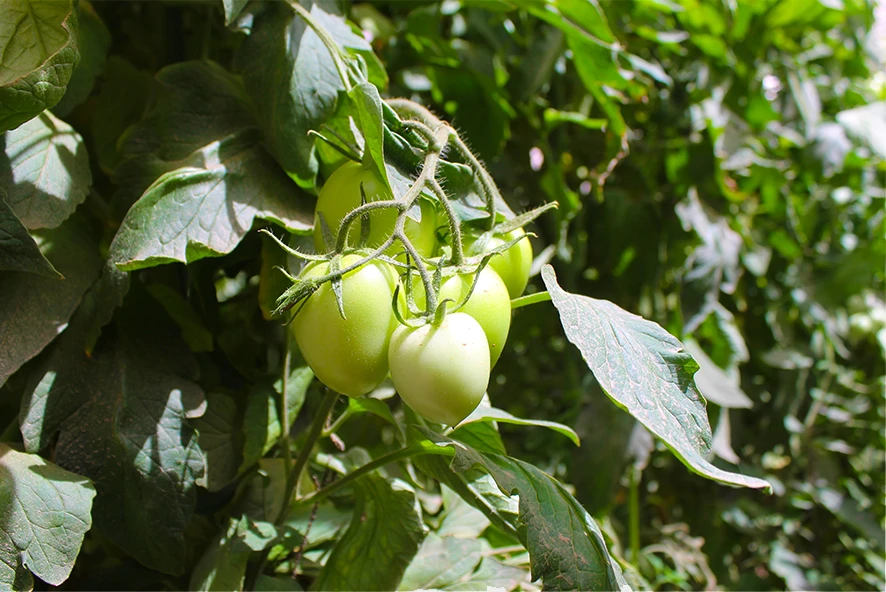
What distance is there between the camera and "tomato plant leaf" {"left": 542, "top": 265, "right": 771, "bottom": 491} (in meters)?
0.40

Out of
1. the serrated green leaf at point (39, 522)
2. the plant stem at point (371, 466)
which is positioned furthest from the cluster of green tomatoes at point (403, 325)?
the serrated green leaf at point (39, 522)

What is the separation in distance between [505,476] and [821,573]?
1124mm

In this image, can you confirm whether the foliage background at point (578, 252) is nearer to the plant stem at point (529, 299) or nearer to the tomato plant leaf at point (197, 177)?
the tomato plant leaf at point (197, 177)

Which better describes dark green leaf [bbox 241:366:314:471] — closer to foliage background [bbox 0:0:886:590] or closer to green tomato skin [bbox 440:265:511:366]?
foliage background [bbox 0:0:886:590]

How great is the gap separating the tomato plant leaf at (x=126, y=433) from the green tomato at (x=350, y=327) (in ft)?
0.58

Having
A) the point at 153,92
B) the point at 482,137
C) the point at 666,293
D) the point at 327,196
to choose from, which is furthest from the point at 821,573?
the point at 153,92

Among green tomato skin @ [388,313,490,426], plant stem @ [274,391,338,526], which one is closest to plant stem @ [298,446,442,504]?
plant stem @ [274,391,338,526]

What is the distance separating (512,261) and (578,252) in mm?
494

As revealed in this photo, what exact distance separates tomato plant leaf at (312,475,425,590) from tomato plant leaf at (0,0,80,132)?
0.37 metres

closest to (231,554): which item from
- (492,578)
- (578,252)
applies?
(492,578)

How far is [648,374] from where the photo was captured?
43 centimetres

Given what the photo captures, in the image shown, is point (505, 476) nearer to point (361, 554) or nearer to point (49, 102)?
point (361, 554)

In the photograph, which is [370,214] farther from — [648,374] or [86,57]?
[86,57]

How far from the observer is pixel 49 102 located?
0.44m
